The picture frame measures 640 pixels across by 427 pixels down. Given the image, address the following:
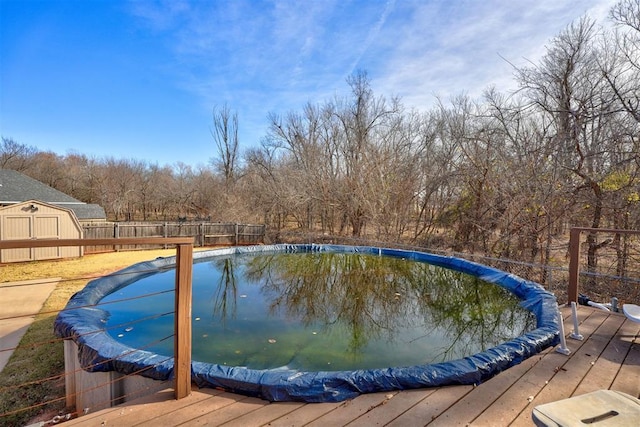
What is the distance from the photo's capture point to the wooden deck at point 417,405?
1533 millimetres

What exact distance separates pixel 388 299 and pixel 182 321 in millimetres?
3849

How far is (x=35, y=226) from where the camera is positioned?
898cm

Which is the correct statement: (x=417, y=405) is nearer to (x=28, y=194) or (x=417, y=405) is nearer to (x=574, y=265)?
(x=574, y=265)

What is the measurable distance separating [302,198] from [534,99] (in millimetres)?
8510

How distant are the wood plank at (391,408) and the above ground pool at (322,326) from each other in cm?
6

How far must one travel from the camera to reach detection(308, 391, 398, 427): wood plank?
154cm

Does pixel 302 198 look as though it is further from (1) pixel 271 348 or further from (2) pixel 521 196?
(1) pixel 271 348

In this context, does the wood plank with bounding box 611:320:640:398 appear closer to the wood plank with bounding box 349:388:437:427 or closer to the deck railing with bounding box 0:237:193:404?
the wood plank with bounding box 349:388:437:427

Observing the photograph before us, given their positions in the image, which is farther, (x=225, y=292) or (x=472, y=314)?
(x=225, y=292)

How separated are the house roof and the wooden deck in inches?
468

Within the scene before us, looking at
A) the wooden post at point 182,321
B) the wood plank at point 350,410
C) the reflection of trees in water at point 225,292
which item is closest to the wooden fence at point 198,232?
the reflection of trees in water at point 225,292

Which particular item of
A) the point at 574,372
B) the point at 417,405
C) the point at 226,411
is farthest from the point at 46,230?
the point at 574,372

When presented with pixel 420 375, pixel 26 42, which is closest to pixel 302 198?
pixel 26 42

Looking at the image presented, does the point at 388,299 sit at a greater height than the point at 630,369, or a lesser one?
lesser
